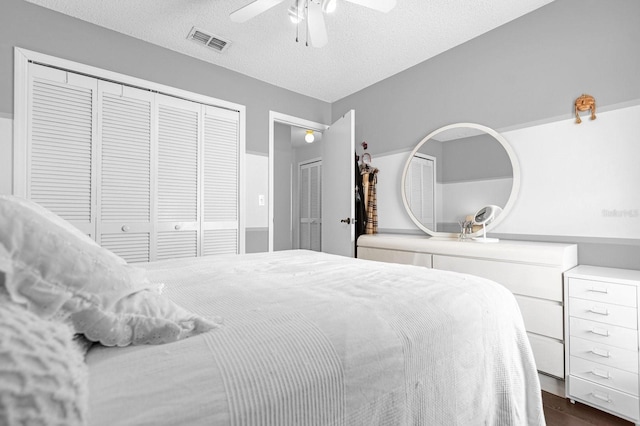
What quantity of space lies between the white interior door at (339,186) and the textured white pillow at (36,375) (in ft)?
9.68

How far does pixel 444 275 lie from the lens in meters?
1.34

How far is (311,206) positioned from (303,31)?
11.3 ft

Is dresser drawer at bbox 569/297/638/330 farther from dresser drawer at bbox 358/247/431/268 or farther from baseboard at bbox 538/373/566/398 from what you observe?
dresser drawer at bbox 358/247/431/268

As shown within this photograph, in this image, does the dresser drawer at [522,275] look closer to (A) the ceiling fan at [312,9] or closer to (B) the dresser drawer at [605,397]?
(B) the dresser drawer at [605,397]

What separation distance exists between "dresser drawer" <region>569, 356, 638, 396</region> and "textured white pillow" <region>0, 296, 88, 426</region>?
2393mm

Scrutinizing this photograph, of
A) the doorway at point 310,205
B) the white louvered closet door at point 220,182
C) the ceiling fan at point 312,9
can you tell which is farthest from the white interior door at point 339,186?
the doorway at point 310,205

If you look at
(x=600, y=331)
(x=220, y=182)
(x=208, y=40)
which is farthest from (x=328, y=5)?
(x=600, y=331)

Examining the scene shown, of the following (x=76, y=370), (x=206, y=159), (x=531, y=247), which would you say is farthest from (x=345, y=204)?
(x=76, y=370)

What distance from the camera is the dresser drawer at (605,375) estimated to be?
5.32 feet

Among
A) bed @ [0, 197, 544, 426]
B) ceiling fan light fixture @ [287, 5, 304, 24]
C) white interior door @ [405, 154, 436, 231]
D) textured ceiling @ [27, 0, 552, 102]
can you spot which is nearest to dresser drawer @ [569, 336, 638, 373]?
bed @ [0, 197, 544, 426]

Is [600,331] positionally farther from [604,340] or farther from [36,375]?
[36,375]

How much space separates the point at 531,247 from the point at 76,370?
92.9 inches

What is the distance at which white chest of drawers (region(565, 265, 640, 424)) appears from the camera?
63.7 inches

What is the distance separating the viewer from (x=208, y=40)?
2.71m
